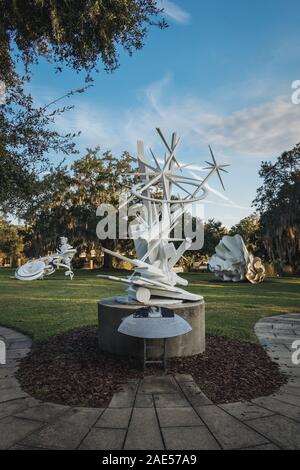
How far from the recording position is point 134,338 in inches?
253

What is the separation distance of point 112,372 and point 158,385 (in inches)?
33.2

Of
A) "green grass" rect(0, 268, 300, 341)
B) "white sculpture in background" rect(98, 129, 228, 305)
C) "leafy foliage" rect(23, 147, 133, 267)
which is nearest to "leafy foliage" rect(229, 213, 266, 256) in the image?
"leafy foliage" rect(23, 147, 133, 267)

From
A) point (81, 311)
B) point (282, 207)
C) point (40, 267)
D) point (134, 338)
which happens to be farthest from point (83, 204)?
point (134, 338)

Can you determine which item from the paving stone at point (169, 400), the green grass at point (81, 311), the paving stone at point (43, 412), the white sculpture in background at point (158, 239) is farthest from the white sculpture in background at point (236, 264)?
the paving stone at point (43, 412)

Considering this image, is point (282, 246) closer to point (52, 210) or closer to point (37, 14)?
point (52, 210)

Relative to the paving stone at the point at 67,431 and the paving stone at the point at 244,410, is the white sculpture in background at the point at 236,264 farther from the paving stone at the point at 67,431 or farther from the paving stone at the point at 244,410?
the paving stone at the point at 67,431

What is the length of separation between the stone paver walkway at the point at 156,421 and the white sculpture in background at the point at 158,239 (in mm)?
2053

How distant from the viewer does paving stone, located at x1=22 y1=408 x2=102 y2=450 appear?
367cm

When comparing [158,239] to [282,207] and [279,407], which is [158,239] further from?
[282,207]

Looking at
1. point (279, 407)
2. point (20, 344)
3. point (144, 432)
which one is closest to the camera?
point (144, 432)

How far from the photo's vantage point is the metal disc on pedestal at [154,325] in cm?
556

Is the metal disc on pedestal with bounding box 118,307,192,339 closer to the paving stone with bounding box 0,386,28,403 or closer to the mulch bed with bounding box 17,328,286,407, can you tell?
the mulch bed with bounding box 17,328,286,407

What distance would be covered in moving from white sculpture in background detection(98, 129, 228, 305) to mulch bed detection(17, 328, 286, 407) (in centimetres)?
127
